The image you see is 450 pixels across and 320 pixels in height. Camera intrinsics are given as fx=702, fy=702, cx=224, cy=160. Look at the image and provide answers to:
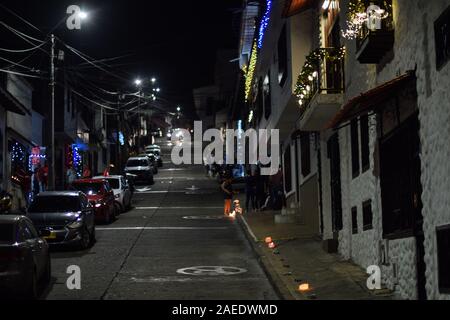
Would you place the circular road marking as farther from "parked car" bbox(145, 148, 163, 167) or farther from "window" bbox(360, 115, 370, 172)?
"parked car" bbox(145, 148, 163, 167)

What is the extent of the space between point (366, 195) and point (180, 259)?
17.4 feet

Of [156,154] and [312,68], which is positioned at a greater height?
[156,154]

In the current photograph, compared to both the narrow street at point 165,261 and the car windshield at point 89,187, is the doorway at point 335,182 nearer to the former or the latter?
the narrow street at point 165,261

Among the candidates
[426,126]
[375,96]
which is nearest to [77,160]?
[375,96]

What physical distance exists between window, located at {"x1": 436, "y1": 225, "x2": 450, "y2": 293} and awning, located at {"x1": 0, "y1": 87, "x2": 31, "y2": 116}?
1920 centimetres

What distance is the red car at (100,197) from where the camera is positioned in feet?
82.8

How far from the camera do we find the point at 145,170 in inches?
1922

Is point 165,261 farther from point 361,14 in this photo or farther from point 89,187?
point 89,187

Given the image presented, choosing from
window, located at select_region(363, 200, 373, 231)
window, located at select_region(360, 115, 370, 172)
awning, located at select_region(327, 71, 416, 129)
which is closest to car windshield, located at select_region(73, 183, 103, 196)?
window, located at select_region(360, 115, 370, 172)

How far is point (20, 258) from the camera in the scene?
11.0m

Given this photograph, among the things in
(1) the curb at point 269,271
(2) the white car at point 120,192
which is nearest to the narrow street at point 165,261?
(1) the curb at point 269,271

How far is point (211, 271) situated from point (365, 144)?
4243 mm

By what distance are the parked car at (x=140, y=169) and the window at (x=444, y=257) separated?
132 feet

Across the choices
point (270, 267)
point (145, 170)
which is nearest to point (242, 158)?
point (145, 170)
